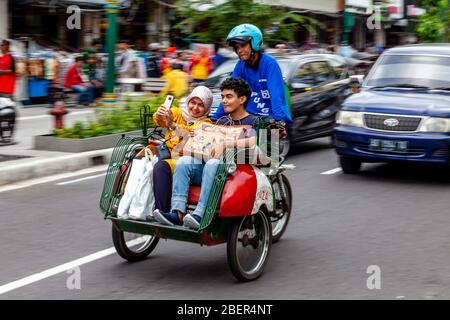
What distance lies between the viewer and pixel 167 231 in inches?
245

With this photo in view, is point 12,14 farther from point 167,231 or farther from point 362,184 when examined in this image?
Answer: point 167,231

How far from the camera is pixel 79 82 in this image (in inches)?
863

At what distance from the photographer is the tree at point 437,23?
92.4ft

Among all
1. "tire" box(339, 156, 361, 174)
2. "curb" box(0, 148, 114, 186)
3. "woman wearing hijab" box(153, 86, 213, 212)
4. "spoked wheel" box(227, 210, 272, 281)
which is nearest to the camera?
"spoked wheel" box(227, 210, 272, 281)

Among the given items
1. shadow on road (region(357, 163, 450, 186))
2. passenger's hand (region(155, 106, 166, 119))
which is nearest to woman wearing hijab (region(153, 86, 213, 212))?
passenger's hand (region(155, 106, 166, 119))

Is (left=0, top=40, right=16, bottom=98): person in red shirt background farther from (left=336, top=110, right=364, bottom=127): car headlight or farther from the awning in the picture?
(left=336, top=110, right=364, bottom=127): car headlight

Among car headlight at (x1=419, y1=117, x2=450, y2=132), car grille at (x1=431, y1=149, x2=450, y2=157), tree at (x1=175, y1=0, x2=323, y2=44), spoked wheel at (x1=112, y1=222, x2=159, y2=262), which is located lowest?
spoked wheel at (x1=112, y1=222, x2=159, y2=262)

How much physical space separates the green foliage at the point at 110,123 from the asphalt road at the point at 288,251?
106 inches

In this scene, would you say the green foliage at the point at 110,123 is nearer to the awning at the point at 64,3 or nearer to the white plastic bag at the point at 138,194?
the white plastic bag at the point at 138,194

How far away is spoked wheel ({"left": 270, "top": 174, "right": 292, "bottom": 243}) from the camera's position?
300 inches

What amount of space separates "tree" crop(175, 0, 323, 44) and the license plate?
33.5 ft

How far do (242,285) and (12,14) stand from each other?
68.8 feet

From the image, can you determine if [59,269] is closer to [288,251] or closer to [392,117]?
A: [288,251]
